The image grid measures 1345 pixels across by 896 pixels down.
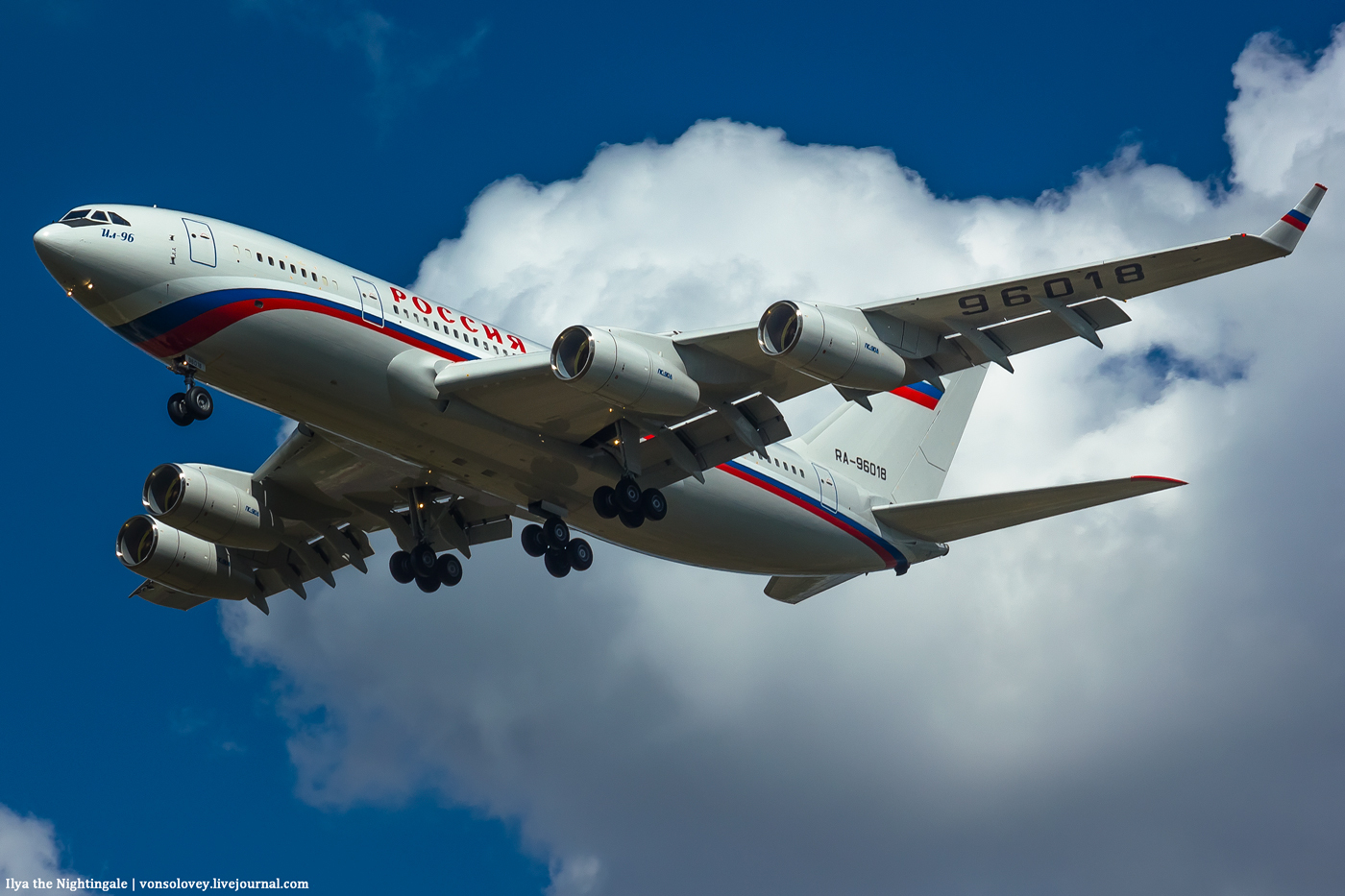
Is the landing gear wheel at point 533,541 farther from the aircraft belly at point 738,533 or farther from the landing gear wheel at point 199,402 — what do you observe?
the landing gear wheel at point 199,402

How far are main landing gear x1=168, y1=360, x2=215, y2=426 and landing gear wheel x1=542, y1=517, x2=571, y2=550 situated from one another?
757 cm

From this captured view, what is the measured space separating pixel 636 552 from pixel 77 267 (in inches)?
500

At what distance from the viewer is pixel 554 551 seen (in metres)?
30.4

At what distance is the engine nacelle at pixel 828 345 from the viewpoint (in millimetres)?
24719

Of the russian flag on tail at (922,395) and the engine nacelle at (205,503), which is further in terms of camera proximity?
the russian flag on tail at (922,395)

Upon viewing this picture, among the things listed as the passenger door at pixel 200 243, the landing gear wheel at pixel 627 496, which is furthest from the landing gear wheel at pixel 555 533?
the passenger door at pixel 200 243

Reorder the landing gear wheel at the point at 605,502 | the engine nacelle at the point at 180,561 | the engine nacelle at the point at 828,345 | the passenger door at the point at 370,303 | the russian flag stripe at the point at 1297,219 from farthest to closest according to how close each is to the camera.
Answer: the engine nacelle at the point at 180,561 < the landing gear wheel at the point at 605,502 < the passenger door at the point at 370,303 < the engine nacelle at the point at 828,345 < the russian flag stripe at the point at 1297,219

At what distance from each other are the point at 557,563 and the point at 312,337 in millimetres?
7918

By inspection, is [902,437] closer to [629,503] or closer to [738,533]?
[738,533]

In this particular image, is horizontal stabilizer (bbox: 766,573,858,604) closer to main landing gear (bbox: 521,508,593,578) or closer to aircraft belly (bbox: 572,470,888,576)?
aircraft belly (bbox: 572,470,888,576)

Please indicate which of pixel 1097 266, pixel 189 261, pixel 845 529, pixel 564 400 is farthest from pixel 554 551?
pixel 1097 266

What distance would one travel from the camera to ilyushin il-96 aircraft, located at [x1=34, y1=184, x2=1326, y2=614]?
80.2 ft

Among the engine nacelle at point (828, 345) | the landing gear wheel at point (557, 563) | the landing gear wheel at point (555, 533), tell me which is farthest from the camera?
the landing gear wheel at point (557, 563)

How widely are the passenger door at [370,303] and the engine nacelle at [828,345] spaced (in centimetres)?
651
